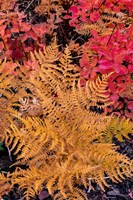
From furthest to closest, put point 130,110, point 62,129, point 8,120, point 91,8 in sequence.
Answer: point 130,110 < point 91,8 < point 8,120 < point 62,129

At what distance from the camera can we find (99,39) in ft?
6.15

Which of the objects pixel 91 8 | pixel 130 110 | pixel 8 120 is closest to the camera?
pixel 8 120

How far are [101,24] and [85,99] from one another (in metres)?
0.59

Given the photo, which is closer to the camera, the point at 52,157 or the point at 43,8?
the point at 52,157

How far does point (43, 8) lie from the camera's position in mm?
2311

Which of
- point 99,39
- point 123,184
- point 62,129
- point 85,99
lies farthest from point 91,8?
point 123,184

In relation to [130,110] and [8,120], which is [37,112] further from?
[130,110]

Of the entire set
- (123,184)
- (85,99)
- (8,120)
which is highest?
(85,99)

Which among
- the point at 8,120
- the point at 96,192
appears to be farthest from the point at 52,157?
the point at 96,192

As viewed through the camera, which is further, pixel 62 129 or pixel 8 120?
pixel 8 120

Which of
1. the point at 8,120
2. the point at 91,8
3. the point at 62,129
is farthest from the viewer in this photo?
the point at 91,8

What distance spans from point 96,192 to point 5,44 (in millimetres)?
1033

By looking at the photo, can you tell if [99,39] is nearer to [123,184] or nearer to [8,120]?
[8,120]

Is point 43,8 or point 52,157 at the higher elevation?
point 43,8
